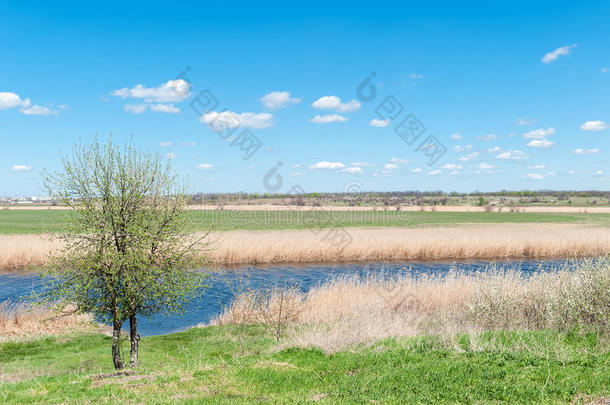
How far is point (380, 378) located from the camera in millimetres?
8695

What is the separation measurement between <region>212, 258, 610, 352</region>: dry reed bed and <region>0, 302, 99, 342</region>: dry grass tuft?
20.6 ft

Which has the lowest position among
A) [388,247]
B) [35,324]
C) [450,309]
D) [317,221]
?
[35,324]

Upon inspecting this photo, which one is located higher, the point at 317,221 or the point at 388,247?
the point at 317,221

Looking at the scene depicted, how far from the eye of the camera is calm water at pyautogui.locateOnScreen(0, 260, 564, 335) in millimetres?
20766

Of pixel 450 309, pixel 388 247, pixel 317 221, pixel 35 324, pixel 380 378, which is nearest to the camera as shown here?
pixel 380 378

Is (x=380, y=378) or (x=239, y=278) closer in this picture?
(x=380, y=378)

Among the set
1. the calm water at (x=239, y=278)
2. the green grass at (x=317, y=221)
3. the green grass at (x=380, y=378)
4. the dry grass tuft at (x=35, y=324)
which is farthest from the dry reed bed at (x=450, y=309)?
the green grass at (x=317, y=221)

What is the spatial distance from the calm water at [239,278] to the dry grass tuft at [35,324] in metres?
1.92

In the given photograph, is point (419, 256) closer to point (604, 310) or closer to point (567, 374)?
point (604, 310)

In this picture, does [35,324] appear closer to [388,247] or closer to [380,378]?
[380,378]

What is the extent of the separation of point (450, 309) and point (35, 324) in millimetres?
17943

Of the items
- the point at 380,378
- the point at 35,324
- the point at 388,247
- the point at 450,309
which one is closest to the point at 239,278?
the point at 35,324

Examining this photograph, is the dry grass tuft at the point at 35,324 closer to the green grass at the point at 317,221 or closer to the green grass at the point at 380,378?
the green grass at the point at 380,378

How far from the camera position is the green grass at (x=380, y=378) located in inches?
310
